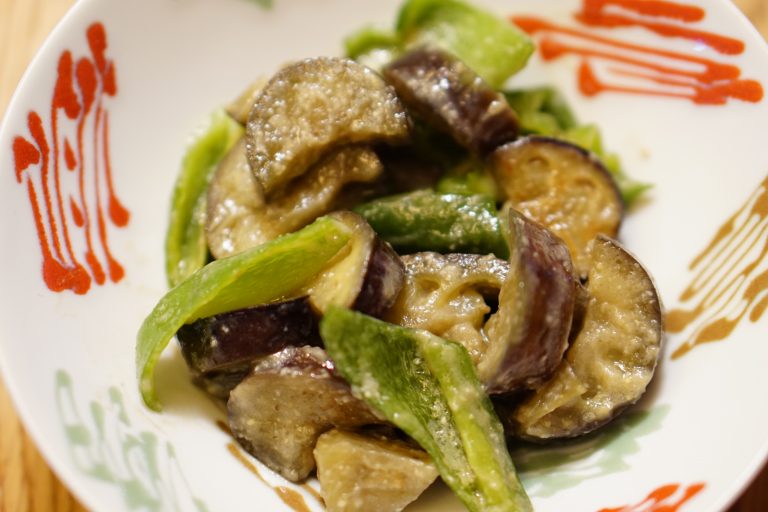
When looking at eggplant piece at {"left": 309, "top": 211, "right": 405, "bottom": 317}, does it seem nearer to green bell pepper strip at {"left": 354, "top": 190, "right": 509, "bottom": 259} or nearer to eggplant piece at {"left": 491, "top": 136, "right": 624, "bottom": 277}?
green bell pepper strip at {"left": 354, "top": 190, "right": 509, "bottom": 259}

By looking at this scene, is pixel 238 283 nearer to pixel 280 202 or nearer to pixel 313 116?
pixel 280 202

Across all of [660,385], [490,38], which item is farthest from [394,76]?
[660,385]

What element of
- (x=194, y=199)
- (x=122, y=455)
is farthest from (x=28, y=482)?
(x=194, y=199)

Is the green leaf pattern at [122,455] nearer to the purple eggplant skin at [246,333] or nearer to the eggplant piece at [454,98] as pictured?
Result: the purple eggplant skin at [246,333]

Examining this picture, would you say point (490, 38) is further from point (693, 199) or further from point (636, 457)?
point (636, 457)

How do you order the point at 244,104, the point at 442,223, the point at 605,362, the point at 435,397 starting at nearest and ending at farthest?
1. the point at 435,397
2. the point at 605,362
3. the point at 442,223
4. the point at 244,104

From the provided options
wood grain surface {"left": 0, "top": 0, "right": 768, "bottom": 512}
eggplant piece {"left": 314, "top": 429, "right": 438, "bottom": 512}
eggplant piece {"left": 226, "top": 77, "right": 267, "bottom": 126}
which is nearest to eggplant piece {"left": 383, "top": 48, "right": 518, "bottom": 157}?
eggplant piece {"left": 226, "top": 77, "right": 267, "bottom": 126}

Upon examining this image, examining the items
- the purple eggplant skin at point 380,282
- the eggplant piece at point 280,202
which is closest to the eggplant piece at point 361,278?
the purple eggplant skin at point 380,282
